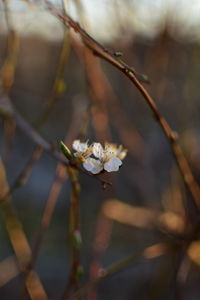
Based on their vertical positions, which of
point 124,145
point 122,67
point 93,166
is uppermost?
point 124,145

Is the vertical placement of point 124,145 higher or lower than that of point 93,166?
higher

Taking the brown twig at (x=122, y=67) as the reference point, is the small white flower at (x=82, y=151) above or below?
below

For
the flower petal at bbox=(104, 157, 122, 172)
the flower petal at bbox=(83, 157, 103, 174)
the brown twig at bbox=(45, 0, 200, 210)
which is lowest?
the flower petal at bbox=(83, 157, 103, 174)

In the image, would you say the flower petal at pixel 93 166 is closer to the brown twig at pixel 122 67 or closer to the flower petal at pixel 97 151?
the flower petal at pixel 97 151

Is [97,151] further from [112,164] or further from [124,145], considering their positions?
[124,145]

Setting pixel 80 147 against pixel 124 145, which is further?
pixel 124 145

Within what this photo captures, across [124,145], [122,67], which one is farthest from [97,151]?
[124,145]

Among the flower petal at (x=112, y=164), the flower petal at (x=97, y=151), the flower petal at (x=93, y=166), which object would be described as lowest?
the flower petal at (x=93, y=166)

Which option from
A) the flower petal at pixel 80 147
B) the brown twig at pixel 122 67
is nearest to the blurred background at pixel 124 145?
the brown twig at pixel 122 67

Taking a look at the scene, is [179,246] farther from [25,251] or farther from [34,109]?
[34,109]

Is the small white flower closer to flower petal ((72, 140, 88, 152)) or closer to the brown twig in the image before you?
flower petal ((72, 140, 88, 152))

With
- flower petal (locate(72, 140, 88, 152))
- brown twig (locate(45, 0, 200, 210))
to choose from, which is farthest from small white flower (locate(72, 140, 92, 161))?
brown twig (locate(45, 0, 200, 210))
